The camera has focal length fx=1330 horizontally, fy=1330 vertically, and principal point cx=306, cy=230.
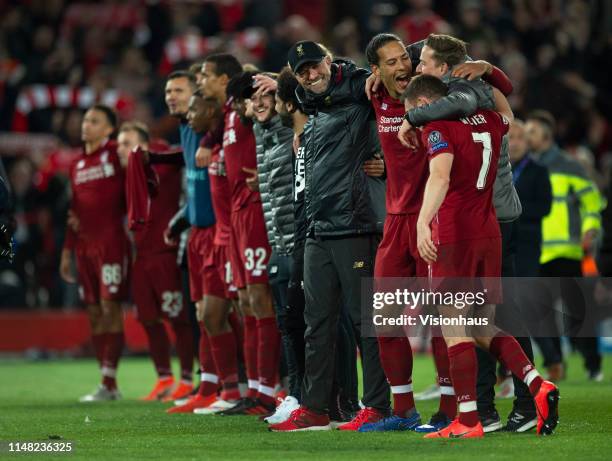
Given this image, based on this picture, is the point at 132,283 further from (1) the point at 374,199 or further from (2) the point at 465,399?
(2) the point at 465,399

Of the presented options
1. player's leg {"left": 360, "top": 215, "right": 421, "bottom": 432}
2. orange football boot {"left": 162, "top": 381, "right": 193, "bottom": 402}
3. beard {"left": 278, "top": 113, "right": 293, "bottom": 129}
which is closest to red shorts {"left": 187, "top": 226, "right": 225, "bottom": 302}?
orange football boot {"left": 162, "top": 381, "right": 193, "bottom": 402}

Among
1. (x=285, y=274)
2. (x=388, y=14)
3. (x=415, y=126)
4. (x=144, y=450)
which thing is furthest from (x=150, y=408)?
(x=388, y=14)

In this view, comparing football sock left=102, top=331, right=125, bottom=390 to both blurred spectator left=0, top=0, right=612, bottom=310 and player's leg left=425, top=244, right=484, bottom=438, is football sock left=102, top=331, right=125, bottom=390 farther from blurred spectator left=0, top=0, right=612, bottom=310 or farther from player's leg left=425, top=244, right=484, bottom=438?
blurred spectator left=0, top=0, right=612, bottom=310

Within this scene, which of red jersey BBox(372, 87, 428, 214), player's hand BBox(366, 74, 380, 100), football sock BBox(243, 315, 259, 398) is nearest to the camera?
red jersey BBox(372, 87, 428, 214)

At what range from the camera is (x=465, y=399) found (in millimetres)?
7703

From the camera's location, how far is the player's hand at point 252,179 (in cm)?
1001

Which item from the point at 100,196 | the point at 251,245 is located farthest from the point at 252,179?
the point at 100,196

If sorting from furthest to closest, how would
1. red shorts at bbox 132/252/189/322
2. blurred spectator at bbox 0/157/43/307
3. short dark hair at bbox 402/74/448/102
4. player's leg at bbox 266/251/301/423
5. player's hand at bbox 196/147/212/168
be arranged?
blurred spectator at bbox 0/157/43/307
red shorts at bbox 132/252/189/322
player's hand at bbox 196/147/212/168
player's leg at bbox 266/251/301/423
short dark hair at bbox 402/74/448/102

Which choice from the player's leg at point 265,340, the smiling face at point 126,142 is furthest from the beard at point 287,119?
the smiling face at point 126,142

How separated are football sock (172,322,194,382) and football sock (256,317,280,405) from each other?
2431mm

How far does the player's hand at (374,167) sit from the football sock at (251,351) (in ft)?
7.15

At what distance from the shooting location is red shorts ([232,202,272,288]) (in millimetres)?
10000

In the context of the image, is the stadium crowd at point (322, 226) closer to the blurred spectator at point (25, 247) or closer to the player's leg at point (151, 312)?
the player's leg at point (151, 312)

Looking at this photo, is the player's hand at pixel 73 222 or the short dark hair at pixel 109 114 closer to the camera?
the player's hand at pixel 73 222
